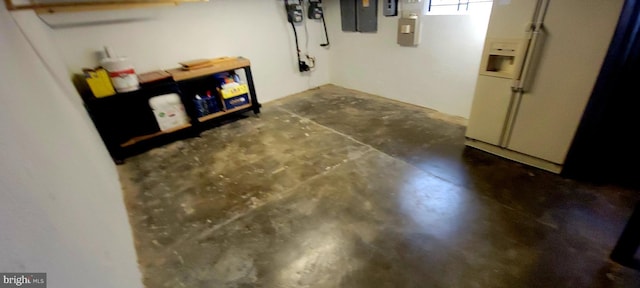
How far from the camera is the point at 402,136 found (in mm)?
3010

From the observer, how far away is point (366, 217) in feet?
6.32

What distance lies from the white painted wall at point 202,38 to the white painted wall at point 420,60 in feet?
1.64

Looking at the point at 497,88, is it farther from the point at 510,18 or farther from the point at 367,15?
the point at 367,15

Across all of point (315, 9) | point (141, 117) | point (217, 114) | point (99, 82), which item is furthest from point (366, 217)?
point (315, 9)

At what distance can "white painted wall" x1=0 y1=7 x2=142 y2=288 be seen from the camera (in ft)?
2.34

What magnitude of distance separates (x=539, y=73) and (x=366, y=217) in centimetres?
172

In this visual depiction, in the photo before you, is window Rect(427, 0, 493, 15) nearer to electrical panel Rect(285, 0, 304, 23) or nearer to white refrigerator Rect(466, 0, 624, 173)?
white refrigerator Rect(466, 0, 624, 173)

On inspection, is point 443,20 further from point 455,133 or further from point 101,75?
point 101,75

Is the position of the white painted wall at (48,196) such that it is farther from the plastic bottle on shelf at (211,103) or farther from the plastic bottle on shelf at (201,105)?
the plastic bottle on shelf at (211,103)

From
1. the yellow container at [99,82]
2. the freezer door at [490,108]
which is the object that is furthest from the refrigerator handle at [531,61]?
the yellow container at [99,82]

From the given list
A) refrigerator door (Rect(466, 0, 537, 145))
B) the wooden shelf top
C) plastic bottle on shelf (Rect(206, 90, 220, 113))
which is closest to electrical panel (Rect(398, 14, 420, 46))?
refrigerator door (Rect(466, 0, 537, 145))

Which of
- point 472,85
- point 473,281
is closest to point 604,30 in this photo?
point 472,85

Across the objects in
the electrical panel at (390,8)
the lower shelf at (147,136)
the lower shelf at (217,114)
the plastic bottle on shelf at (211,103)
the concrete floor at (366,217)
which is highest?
the electrical panel at (390,8)

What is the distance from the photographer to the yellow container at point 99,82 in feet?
8.50
